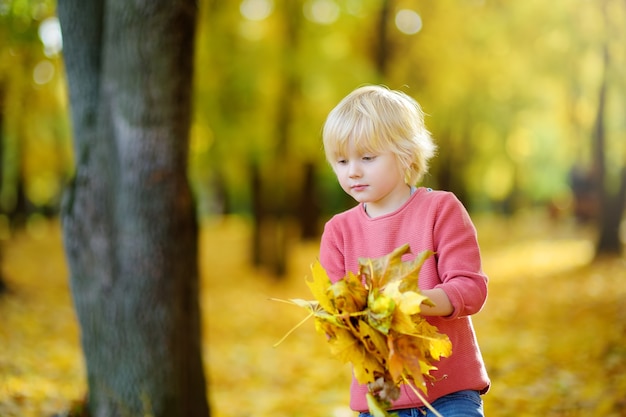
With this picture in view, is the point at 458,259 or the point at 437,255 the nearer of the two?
the point at 458,259

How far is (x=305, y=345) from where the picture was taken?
9391 millimetres

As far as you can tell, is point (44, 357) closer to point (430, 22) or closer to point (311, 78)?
point (311, 78)

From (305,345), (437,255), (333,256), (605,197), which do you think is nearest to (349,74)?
(305,345)

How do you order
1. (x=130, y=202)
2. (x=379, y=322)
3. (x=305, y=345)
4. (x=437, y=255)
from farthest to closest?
(x=305, y=345), (x=130, y=202), (x=437, y=255), (x=379, y=322)

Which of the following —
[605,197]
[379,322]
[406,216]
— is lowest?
[605,197]

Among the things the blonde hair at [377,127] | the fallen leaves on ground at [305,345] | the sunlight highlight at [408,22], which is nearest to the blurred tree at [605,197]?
the fallen leaves on ground at [305,345]

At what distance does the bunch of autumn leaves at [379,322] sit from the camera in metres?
1.83

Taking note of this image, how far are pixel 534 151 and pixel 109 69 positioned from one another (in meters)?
31.3

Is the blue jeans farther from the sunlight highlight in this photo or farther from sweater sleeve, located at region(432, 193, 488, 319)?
the sunlight highlight

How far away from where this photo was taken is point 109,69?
4.17m

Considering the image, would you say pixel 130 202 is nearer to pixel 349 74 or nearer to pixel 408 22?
pixel 349 74

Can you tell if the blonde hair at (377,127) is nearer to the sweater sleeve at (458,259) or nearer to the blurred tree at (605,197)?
the sweater sleeve at (458,259)

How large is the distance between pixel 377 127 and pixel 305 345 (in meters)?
7.64

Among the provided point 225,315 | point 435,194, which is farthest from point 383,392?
point 225,315
